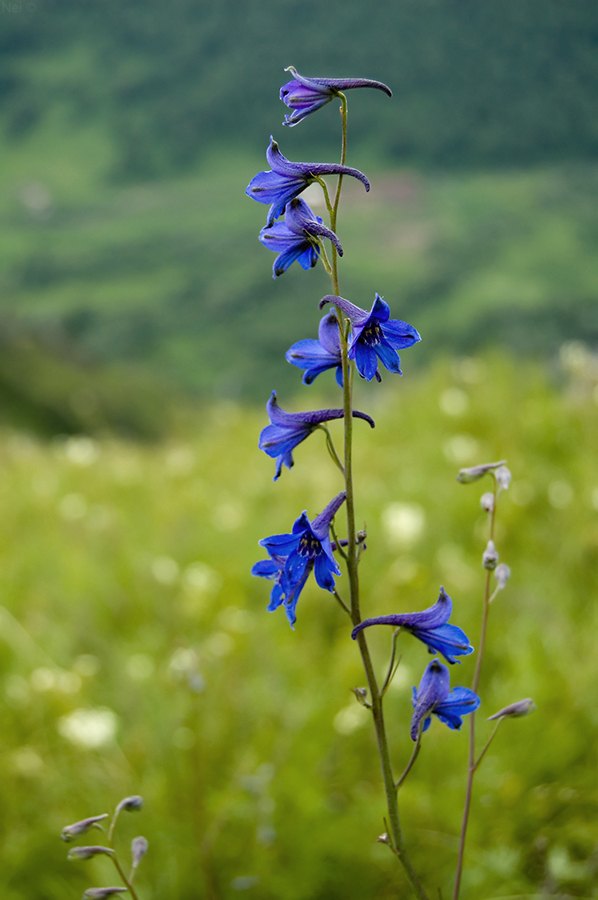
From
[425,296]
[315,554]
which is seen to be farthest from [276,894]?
[425,296]

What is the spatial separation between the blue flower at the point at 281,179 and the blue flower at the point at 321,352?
0.58 ft

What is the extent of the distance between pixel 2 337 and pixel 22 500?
11583 mm

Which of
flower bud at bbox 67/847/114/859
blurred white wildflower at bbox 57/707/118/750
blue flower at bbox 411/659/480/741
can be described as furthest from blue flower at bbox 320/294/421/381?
blurred white wildflower at bbox 57/707/118/750

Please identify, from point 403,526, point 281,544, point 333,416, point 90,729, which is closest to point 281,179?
point 333,416

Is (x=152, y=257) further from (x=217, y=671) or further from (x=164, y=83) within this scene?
(x=217, y=671)

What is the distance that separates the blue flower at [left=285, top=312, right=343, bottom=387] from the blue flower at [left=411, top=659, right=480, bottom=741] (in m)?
0.45

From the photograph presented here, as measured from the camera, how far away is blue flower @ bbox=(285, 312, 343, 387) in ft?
3.01

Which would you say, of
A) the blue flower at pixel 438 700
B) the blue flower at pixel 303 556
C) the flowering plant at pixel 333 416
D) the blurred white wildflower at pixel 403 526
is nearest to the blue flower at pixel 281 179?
the flowering plant at pixel 333 416

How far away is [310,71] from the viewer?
28688 millimetres

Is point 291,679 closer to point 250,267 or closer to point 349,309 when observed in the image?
point 349,309

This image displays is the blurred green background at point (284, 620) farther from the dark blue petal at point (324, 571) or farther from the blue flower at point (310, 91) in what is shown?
the dark blue petal at point (324, 571)

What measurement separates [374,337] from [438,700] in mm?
542

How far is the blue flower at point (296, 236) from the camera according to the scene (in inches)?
35.4

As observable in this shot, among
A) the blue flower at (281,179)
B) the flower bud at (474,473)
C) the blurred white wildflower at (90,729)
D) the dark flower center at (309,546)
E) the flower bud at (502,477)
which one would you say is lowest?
the dark flower center at (309,546)
